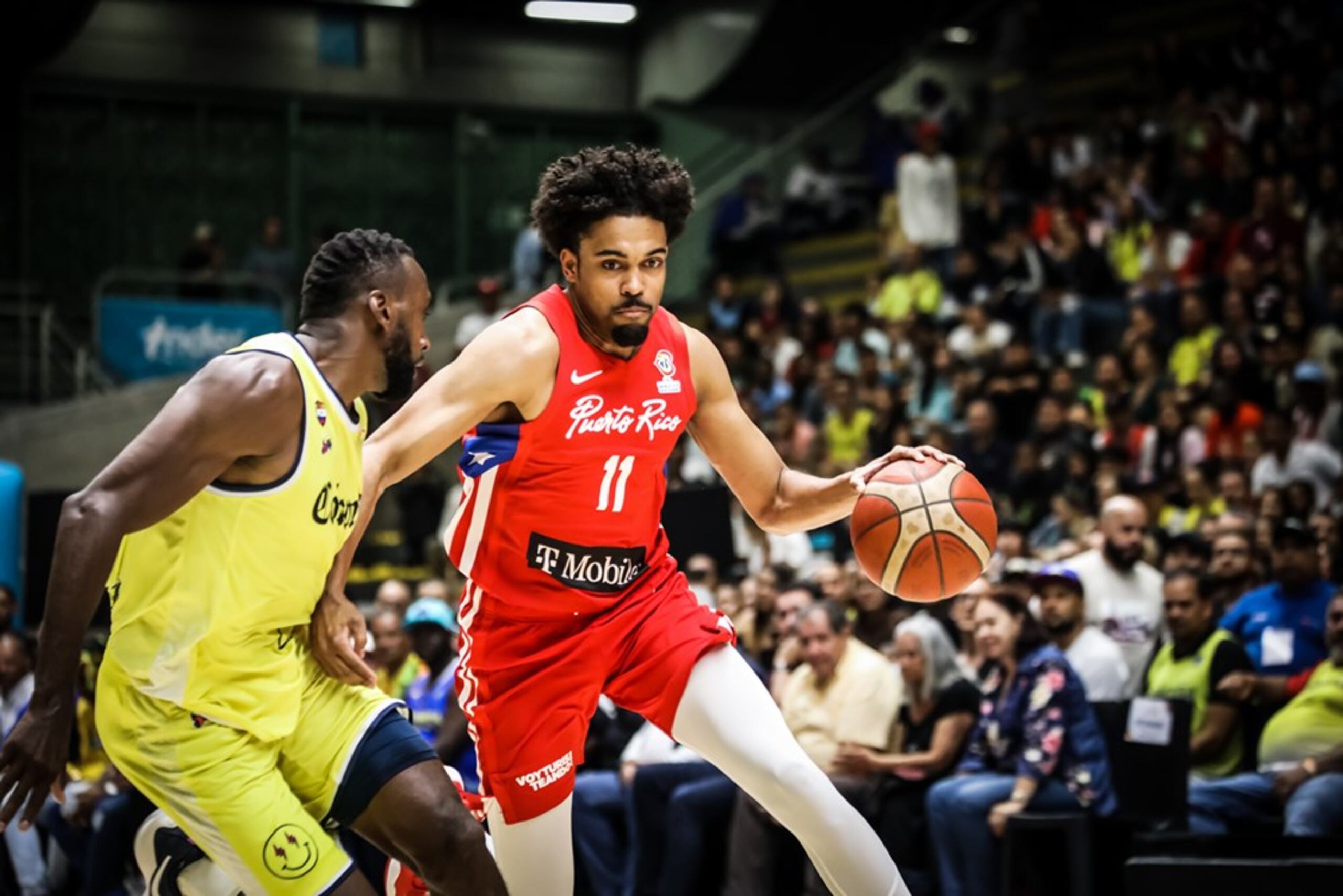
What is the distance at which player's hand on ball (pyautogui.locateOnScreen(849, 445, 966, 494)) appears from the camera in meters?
4.92

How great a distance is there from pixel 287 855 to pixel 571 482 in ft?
4.15

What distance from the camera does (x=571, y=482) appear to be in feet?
15.7

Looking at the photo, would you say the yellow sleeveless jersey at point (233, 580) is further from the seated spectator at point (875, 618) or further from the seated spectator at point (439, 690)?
the seated spectator at point (875, 618)

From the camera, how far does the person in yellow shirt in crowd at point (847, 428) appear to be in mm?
13086

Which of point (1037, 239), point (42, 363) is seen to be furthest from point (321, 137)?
point (1037, 239)

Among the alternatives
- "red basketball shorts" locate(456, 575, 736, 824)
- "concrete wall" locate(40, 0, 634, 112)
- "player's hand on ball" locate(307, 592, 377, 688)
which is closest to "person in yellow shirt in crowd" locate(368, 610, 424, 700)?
"red basketball shorts" locate(456, 575, 736, 824)

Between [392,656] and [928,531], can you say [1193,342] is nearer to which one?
[392,656]

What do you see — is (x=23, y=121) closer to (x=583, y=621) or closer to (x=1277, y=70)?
(x=1277, y=70)

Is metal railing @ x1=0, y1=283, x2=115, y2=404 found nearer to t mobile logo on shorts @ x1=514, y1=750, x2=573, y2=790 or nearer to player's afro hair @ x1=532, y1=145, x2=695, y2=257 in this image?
player's afro hair @ x1=532, y1=145, x2=695, y2=257

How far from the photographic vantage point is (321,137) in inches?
A: 879

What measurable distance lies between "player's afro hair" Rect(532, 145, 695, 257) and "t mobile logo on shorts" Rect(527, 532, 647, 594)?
0.82 meters

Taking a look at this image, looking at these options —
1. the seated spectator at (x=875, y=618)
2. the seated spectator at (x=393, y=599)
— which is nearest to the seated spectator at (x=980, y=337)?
the seated spectator at (x=875, y=618)

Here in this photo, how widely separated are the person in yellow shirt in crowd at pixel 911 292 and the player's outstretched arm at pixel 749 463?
9585 millimetres

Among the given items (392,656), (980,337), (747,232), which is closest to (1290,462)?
(980,337)
